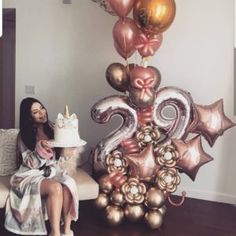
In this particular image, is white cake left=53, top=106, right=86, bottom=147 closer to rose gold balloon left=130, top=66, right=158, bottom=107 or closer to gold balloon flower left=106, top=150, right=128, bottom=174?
gold balloon flower left=106, top=150, right=128, bottom=174

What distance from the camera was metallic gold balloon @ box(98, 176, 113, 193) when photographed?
2699mm

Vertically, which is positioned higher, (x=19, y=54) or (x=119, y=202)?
(x=19, y=54)

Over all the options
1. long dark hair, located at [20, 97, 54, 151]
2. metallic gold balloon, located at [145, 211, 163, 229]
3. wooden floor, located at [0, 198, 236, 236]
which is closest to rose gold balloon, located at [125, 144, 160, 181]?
metallic gold balloon, located at [145, 211, 163, 229]

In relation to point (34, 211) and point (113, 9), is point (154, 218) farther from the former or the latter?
point (113, 9)

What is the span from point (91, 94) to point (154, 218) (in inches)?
57.2

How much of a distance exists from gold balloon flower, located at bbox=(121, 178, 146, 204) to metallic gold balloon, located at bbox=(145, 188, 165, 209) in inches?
1.6

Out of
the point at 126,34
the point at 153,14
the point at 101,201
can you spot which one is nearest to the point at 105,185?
the point at 101,201

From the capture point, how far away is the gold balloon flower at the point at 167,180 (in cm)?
265

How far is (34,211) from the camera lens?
2.37 m

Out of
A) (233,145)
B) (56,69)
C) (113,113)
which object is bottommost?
(233,145)

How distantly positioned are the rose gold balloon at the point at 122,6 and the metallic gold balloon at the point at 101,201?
1.26 m

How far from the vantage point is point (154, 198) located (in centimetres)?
260

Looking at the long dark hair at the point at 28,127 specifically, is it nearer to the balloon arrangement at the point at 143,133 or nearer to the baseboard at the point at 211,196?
the balloon arrangement at the point at 143,133

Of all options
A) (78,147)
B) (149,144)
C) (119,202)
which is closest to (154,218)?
(119,202)
